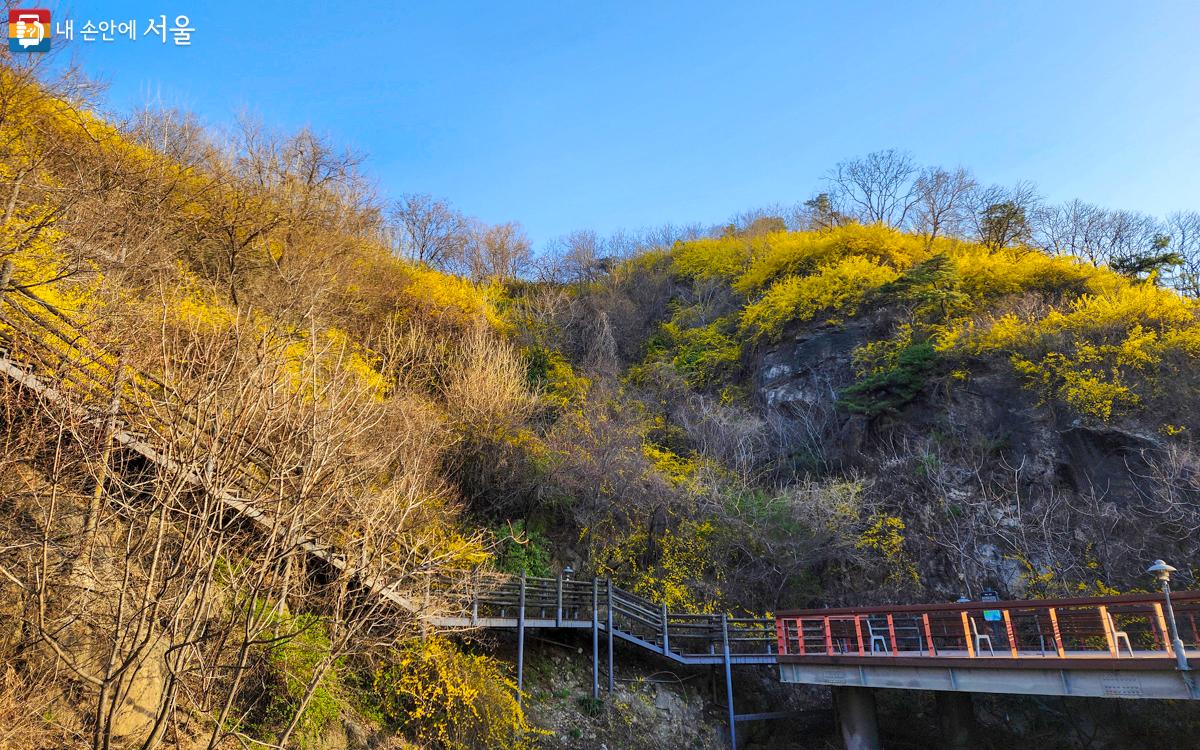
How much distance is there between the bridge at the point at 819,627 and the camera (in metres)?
6.32

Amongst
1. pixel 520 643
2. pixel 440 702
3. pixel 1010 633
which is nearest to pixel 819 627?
pixel 1010 633

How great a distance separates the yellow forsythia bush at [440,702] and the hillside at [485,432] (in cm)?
5

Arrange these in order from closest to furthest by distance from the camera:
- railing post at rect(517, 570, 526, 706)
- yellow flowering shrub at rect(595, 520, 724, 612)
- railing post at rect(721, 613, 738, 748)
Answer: railing post at rect(517, 570, 526, 706) < railing post at rect(721, 613, 738, 748) < yellow flowering shrub at rect(595, 520, 724, 612)

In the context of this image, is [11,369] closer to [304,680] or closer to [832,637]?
[304,680]

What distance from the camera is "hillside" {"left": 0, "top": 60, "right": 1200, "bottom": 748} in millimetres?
6657

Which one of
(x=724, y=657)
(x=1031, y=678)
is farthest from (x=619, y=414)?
(x=1031, y=678)

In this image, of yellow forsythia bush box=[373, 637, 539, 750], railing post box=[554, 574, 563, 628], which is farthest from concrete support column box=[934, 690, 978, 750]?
yellow forsythia bush box=[373, 637, 539, 750]

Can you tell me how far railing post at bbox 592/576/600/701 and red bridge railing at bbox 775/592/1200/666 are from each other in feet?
12.7

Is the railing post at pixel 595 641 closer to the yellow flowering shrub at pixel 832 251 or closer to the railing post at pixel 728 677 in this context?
the railing post at pixel 728 677

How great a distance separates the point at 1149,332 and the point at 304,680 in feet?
65.7

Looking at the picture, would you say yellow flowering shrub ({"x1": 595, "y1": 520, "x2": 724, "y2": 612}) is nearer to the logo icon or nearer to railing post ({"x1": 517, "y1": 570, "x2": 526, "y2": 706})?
railing post ({"x1": 517, "y1": 570, "x2": 526, "y2": 706})

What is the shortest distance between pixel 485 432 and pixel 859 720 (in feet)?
34.9

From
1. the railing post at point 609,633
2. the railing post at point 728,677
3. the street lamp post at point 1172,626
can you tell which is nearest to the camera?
the street lamp post at point 1172,626

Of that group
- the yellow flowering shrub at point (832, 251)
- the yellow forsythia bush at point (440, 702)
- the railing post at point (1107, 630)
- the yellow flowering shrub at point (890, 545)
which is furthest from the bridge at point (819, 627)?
the yellow flowering shrub at point (832, 251)
